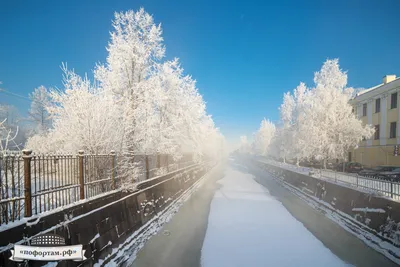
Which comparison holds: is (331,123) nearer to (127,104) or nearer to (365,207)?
(365,207)

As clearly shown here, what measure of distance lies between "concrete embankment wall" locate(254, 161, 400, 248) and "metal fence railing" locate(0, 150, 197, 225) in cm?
975

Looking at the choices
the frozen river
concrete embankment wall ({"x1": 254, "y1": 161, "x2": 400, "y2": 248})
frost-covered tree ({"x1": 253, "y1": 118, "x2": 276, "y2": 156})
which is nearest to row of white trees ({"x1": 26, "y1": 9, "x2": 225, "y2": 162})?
the frozen river

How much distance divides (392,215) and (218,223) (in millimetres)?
6318

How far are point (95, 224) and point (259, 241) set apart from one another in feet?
18.1

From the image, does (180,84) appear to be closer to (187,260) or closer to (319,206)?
(319,206)

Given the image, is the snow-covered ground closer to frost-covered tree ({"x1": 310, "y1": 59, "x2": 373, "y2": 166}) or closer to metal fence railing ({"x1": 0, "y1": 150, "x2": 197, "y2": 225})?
metal fence railing ({"x1": 0, "y1": 150, "x2": 197, "y2": 225})

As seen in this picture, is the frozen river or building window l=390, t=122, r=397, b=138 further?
building window l=390, t=122, r=397, b=138

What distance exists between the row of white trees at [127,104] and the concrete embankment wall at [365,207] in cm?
1034

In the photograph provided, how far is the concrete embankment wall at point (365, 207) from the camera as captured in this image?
7.33 meters

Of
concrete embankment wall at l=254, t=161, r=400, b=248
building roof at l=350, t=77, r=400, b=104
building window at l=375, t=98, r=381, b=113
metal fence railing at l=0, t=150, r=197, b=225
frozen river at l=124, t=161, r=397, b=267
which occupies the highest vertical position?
building roof at l=350, t=77, r=400, b=104

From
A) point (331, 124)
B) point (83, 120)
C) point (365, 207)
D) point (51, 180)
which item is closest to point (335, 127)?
point (331, 124)

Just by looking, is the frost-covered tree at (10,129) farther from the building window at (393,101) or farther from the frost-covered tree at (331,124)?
the building window at (393,101)

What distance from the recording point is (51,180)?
21.4 ft

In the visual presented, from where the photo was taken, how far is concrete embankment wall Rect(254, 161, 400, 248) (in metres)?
7.33
